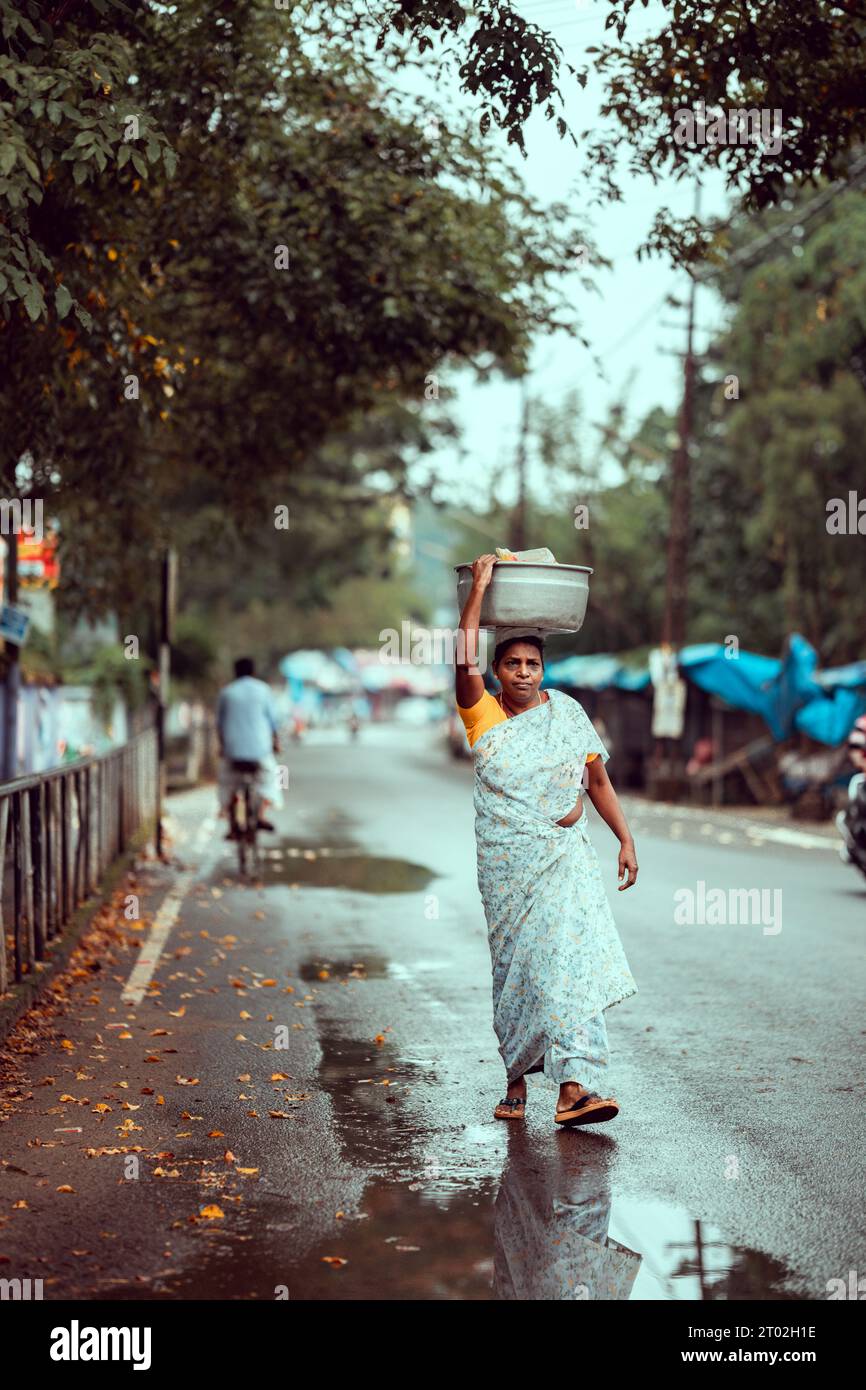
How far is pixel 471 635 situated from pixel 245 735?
9.99 metres

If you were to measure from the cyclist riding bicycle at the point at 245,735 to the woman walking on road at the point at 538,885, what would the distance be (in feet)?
31.2

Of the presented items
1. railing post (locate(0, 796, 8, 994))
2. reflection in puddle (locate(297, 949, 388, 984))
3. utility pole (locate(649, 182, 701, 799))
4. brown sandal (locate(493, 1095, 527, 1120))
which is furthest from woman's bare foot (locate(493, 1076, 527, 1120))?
utility pole (locate(649, 182, 701, 799))

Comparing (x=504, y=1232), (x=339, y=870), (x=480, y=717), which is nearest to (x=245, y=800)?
(x=339, y=870)

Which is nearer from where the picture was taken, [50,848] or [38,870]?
[38,870]

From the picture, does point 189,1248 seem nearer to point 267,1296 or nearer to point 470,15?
point 267,1296

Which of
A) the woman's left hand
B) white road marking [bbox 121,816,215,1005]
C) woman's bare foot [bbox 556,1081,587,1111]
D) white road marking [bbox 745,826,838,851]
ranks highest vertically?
the woman's left hand

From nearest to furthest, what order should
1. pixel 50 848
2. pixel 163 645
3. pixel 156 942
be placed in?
1. pixel 50 848
2. pixel 156 942
3. pixel 163 645

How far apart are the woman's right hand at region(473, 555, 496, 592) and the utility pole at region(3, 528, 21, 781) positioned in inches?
409

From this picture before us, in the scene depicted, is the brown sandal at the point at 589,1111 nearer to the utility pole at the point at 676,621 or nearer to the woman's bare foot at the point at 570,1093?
the woman's bare foot at the point at 570,1093

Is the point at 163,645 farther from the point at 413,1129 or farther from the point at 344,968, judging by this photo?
the point at 413,1129

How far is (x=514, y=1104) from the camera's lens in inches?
276

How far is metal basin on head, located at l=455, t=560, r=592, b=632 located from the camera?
6941mm

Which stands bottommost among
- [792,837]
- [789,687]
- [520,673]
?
[792,837]

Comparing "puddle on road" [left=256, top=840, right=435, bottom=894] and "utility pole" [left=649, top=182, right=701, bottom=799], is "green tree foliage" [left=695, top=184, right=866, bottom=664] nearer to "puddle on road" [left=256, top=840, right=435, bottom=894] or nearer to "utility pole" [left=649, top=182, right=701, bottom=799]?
"utility pole" [left=649, top=182, right=701, bottom=799]
